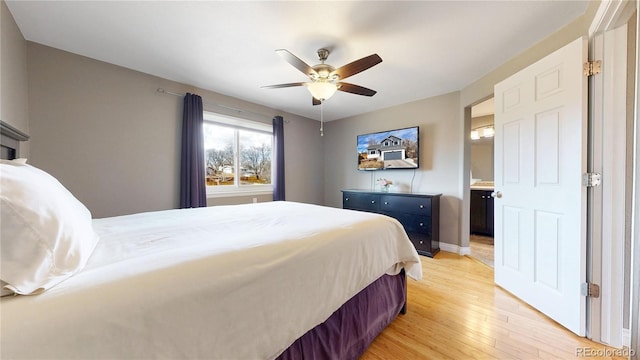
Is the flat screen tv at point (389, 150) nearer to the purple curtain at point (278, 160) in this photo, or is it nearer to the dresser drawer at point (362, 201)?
the dresser drawer at point (362, 201)

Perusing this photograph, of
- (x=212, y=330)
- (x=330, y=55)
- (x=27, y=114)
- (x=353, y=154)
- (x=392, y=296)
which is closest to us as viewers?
(x=212, y=330)

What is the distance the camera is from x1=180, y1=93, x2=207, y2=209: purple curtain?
9.45ft

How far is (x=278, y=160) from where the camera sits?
3.92 m

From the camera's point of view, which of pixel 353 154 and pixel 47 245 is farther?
pixel 353 154

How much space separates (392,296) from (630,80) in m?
2.09

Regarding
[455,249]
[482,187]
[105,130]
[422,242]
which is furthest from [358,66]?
[482,187]

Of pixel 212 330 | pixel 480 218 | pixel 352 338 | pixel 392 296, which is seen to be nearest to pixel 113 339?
pixel 212 330

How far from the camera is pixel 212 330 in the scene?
0.73 meters

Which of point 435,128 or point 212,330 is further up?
point 435,128

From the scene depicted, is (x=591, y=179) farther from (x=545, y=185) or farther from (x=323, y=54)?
(x=323, y=54)

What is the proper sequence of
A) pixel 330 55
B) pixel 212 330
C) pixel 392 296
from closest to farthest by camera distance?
pixel 212 330
pixel 392 296
pixel 330 55

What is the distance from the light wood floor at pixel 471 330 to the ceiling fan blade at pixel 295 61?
84.1 inches

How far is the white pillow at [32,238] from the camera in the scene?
21.7 inches

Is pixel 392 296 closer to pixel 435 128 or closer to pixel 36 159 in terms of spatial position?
pixel 435 128
